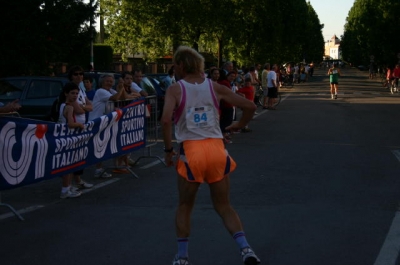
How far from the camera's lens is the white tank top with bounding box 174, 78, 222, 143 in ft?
17.5

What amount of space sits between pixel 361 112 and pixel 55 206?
18.1 metres

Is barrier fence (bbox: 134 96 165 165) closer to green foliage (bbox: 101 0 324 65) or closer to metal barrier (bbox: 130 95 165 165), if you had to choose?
metal barrier (bbox: 130 95 165 165)

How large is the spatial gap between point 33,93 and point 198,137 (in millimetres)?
12062

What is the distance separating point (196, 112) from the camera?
5363 mm

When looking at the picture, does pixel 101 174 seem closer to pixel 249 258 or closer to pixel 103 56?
pixel 249 258

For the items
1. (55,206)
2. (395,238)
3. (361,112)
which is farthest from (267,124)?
(395,238)

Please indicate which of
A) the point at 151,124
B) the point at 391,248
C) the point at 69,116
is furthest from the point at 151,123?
the point at 391,248

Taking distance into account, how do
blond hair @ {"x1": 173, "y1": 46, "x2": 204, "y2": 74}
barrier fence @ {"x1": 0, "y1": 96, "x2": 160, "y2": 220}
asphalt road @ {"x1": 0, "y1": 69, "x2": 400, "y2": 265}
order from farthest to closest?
1. barrier fence @ {"x1": 0, "y1": 96, "x2": 160, "y2": 220}
2. asphalt road @ {"x1": 0, "y1": 69, "x2": 400, "y2": 265}
3. blond hair @ {"x1": 173, "y1": 46, "x2": 204, "y2": 74}

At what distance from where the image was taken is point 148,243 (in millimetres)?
6613

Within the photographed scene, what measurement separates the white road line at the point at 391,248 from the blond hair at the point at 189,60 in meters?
2.23

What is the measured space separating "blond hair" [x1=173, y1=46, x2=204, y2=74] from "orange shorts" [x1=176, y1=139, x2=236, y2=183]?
1.81ft

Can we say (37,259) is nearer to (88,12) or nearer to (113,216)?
(113,216)

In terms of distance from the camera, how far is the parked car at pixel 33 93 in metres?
16.4

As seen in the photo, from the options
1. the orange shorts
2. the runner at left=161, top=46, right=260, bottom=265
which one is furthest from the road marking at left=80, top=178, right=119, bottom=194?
the orange shorts
